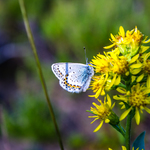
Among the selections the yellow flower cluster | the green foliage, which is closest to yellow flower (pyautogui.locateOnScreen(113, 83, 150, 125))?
the yellow flower cluster

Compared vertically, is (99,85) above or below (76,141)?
above

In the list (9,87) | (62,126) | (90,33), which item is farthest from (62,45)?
(62,126)

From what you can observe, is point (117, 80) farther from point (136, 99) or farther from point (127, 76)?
point (136, 99)

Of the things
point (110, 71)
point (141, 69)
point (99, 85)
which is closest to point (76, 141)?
point (99, 85)

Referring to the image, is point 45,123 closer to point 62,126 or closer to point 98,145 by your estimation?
point 62,126

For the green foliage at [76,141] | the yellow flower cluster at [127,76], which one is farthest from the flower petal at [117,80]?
the green foliage at [76,141]

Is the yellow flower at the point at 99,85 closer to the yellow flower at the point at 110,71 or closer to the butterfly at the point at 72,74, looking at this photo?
the yellow flower at the point at 110,71
